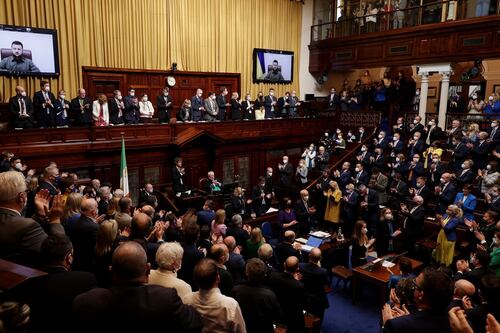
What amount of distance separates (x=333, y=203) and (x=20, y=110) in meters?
7.80

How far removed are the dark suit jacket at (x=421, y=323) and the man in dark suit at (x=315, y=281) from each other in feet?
7.73

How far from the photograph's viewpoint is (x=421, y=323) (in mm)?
2516

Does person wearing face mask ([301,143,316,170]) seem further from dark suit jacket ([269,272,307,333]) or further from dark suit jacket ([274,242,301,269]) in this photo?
dark suit jacket ([269,272,307,333])

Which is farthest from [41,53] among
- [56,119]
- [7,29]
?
[56,119]

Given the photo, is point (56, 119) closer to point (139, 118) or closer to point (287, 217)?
point (139, 118)

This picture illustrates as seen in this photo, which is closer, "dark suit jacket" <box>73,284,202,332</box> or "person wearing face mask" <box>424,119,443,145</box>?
"dark suit jacket" <box>73,284,202,332</box>

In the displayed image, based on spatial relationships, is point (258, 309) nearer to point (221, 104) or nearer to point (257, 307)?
point (257, 307)

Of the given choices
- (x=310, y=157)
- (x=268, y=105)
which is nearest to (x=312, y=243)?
(x=310, y=157)

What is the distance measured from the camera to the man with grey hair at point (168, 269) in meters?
2.98

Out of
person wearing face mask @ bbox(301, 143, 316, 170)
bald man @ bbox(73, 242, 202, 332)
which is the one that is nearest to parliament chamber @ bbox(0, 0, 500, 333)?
bald man @ bbox(73, 242, 202, 332)

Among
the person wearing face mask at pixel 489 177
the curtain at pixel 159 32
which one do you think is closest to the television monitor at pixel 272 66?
the curtain at pixel 159 32

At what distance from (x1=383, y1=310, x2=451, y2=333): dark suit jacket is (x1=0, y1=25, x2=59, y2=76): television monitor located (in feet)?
36.3

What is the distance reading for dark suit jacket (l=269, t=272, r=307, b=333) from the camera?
4.12m

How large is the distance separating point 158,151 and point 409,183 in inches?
272
